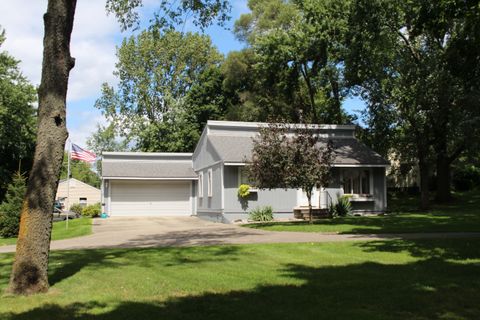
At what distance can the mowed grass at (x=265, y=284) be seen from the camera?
6.23 m

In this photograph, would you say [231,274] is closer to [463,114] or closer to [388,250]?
[388,250]

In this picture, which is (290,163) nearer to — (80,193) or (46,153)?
(46,153)

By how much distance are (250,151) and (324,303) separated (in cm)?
1807

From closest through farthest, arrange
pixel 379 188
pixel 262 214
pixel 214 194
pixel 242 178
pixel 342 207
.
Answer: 1. pixel 262 214
2. pixel 242 178
3. pixel 342 207
4. pixel 214 194
5. pixel 379 188

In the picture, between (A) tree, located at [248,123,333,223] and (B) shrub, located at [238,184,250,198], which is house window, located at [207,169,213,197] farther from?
(A) tree, located at [248,123,333,223]

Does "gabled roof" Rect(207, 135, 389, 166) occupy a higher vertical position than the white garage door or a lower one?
higher

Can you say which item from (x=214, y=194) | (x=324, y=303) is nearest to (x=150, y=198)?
(x=214, y=194)

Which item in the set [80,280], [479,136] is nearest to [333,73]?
[479,136]

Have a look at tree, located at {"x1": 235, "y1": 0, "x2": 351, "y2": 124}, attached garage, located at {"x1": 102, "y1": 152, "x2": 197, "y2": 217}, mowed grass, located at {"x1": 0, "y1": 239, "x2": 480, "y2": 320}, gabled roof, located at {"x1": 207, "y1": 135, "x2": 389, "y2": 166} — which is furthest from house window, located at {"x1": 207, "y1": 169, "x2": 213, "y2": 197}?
mowed grass, located at {"x1": 0, "y1": 239, "x2": 480, "y2": 320}

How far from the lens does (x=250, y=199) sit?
23.8 m

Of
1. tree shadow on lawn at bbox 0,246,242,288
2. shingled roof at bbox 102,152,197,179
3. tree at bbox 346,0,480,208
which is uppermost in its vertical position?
tree at bbox 346,0,480,208

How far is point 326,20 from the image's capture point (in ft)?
94.4

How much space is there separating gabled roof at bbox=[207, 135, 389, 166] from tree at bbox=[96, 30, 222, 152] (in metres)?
21.5

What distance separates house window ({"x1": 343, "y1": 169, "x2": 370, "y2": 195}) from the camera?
2597 centimetres
